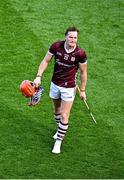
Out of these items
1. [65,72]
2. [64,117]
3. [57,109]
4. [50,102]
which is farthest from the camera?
[50,102]

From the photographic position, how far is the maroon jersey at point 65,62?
32.2 feet

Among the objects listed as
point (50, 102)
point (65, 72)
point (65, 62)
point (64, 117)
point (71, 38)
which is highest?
point (71, 38)

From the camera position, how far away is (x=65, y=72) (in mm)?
9977

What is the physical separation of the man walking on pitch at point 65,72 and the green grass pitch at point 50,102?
2.04 feet

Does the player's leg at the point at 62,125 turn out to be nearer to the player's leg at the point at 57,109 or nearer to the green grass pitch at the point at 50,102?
the green grass pitch at the point at 50,102

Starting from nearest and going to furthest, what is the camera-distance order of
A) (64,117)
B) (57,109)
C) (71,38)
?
(71,38)
(64,117)
(57,109)

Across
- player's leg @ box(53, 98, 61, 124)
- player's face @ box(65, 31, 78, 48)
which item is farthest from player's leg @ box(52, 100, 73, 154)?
player's face @ box(65, 31, 78, 48)

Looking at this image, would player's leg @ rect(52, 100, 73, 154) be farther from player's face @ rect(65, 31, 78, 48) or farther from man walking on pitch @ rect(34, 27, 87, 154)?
player's face @ rect(65, 31, 78, 48)

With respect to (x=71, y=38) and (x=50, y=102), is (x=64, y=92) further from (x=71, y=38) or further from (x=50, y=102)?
(x=50, y=102)

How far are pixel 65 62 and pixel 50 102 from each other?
97.4 inches

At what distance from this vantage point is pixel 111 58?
14.5 meters

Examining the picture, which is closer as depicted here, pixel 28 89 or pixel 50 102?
pixel 28 89

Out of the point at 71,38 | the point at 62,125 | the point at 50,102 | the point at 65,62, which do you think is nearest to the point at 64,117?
the point at 62,125

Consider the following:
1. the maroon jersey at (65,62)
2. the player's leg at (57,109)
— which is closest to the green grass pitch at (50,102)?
the player's leg at (57,109)
